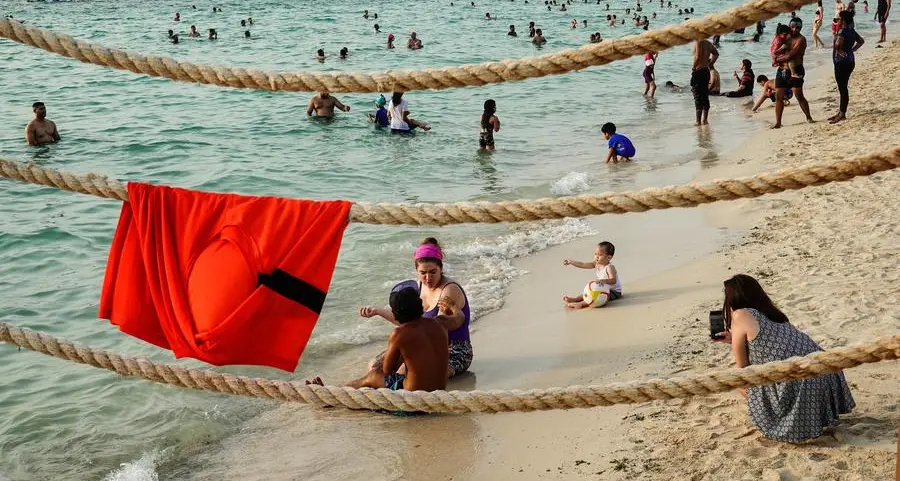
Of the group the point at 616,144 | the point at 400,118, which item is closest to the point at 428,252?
the point at 616,144

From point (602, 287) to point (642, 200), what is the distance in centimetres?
564

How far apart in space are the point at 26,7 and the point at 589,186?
135 ft

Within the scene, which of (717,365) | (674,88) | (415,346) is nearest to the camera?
(717,365)

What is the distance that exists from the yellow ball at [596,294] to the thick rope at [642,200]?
5557 mm

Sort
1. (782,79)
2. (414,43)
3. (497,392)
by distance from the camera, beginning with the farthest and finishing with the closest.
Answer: (414,43), (782,79), (497,392)

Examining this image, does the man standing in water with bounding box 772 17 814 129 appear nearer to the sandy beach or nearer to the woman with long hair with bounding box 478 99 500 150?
the woman with long hair with bounding box 478 99 500 150

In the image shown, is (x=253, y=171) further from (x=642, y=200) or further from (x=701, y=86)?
(x=642, y=200)

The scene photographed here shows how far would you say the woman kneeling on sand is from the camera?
457cm

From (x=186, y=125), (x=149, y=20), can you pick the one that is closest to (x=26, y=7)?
(x=149, y=20)

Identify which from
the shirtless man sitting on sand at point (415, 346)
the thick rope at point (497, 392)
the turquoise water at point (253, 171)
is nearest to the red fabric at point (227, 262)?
the thick rope at point (497, 392)

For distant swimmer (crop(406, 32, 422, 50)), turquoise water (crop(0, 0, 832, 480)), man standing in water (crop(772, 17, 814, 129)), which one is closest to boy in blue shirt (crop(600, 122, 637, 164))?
turquoise water (crop(0, 0, 832, 480))

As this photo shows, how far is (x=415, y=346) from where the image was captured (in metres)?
5.96

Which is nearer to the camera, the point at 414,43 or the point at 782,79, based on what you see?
the point at 782,79

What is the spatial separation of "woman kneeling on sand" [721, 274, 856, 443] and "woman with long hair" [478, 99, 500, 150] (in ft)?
35.1
